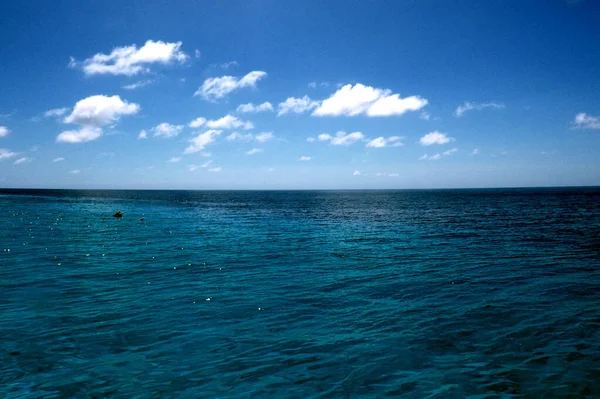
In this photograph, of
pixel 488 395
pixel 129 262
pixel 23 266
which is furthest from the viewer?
pixel 129 262

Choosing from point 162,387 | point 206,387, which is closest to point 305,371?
point 206,387

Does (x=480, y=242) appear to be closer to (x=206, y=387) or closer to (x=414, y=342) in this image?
(x=414, y=342)

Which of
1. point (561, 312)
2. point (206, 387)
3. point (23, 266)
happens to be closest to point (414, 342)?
point (206, 387)

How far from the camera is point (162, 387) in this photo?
8234 millimetres

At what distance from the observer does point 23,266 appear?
68.8 feet

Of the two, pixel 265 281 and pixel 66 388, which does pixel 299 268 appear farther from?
pixel 66 388

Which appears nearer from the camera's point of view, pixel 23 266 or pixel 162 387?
pixel 162 387

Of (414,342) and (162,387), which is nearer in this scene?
(162,387)

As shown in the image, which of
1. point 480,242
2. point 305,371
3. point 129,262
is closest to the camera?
point 305,371

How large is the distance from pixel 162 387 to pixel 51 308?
832 cm

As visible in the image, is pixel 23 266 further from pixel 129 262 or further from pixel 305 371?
pixel 305 371

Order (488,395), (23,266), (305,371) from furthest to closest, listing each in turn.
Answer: (23,266)
(305,371)
(488,395)

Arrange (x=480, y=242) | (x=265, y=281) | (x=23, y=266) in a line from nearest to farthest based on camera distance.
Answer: (x=265, y=281)
(x=23, y=266)
(x=480, y=242)

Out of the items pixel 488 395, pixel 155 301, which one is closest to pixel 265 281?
pixel 155 301
